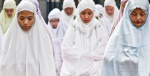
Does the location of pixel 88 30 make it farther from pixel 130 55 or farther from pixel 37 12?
pixel 130 55

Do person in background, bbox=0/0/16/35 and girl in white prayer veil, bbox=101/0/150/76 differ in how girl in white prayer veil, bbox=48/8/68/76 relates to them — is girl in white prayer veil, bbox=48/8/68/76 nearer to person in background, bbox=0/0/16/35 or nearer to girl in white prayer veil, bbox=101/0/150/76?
person in background, bbox=0/0/16/35

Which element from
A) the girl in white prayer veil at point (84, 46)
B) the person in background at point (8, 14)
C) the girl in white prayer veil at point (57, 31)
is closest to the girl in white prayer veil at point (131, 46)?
the girl in white prayer veil at point (84, 46)

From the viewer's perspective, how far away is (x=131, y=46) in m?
5.05

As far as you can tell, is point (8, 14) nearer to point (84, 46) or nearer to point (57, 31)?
point (57, 31)

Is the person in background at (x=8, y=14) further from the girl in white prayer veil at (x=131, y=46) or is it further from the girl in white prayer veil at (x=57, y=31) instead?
the girl in white prayer veil at (x=131, y=46)

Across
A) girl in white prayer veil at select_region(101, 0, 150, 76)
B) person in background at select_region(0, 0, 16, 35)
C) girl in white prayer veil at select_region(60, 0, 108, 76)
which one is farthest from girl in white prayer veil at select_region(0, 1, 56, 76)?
person in background at select_region(0, 0, 16, 35)

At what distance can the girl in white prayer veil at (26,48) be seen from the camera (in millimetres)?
5621

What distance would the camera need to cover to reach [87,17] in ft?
23.6

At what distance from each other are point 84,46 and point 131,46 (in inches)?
80.6

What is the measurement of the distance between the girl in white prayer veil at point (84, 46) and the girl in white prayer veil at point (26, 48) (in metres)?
1.13

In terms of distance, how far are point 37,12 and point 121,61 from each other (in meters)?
1.78

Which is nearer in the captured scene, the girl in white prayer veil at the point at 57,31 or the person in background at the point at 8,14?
the girl in white prayer veil at the point at 57,31

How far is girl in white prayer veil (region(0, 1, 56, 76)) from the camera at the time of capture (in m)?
5.62

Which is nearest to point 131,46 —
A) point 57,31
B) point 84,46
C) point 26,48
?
point 26,48
